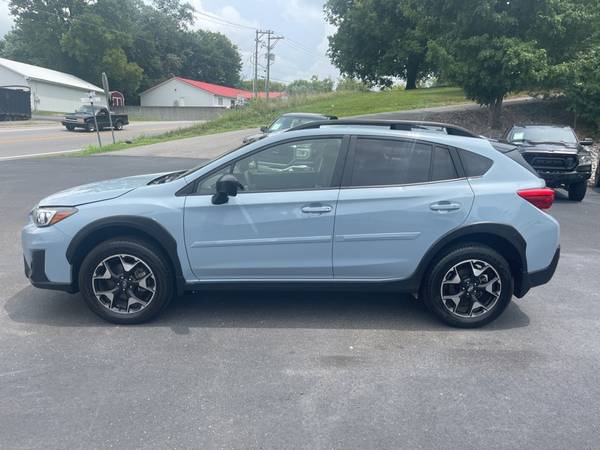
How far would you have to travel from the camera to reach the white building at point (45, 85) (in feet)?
158

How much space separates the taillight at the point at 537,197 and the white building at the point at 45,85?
5259 centimetres

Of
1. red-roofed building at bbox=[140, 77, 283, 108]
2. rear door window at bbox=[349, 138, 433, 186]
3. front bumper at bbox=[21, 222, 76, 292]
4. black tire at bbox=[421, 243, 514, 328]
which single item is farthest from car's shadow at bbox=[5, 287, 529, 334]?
red-roofed building at bbox=[140, 77, 283, 108]

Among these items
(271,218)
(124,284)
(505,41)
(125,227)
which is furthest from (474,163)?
(505,41)

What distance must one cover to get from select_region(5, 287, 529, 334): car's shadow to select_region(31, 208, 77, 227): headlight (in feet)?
2.80

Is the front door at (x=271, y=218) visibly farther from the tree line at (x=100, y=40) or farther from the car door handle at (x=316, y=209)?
the tree line at (x=100, y=40)

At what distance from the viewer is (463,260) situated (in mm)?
4371

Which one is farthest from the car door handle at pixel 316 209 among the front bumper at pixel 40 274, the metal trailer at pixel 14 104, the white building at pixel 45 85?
the white building at pixel 45 85

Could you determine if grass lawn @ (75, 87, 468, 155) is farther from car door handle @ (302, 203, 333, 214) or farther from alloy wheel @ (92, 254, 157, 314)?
car door handle @ (302, 203, 333, 214)

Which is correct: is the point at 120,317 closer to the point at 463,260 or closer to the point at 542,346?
the point at 463,260

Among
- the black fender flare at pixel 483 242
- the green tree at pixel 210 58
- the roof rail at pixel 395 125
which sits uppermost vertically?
the green tree at pixel 210 58

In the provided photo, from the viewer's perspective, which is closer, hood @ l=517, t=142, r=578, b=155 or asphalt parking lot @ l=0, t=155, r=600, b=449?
asphalt parking lot @ l=0, t=155, r=600, b=449

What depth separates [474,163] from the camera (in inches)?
176

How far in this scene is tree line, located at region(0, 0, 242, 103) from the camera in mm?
59062

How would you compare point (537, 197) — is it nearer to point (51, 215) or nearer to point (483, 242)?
point (483, 242)
